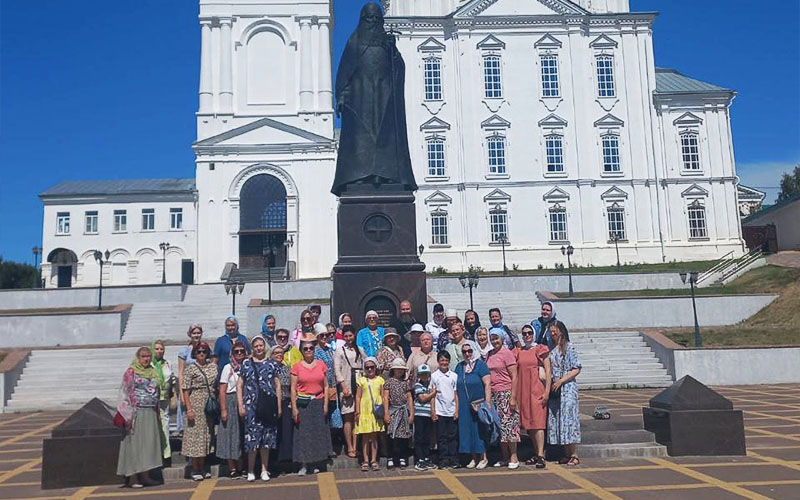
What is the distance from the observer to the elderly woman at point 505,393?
848 cm

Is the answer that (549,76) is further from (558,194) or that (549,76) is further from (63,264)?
(63,264)

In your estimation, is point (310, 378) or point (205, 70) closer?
point (310, 378)

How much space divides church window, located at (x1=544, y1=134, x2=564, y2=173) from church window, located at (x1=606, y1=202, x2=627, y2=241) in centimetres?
437

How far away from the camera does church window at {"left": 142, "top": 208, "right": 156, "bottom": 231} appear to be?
48.1 m

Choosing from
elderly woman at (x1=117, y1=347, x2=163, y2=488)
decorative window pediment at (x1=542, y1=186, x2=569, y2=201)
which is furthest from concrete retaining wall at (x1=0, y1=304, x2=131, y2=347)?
decorative window pediment at (x1=542, y1=186, x2=569, y2=201)

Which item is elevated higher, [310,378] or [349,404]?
[310,378]

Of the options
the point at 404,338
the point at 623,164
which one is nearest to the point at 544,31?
the point at 623,164

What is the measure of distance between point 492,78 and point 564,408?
123ft

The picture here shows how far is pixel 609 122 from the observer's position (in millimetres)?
43094

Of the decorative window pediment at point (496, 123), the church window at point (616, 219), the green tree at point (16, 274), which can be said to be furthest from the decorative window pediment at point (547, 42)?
the green tree at point (16, 274)

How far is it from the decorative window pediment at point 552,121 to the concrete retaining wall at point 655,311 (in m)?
18.6

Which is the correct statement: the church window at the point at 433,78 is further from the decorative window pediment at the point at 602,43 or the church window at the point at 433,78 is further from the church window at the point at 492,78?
the decorative window pediment at the point at 602,43

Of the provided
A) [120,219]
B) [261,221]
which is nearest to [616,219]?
[261,221]

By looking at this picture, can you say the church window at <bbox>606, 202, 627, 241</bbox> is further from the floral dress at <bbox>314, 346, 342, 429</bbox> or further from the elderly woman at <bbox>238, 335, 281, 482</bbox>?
the elderly woman at <bbox>238, 335, 281, 482</bbox>
